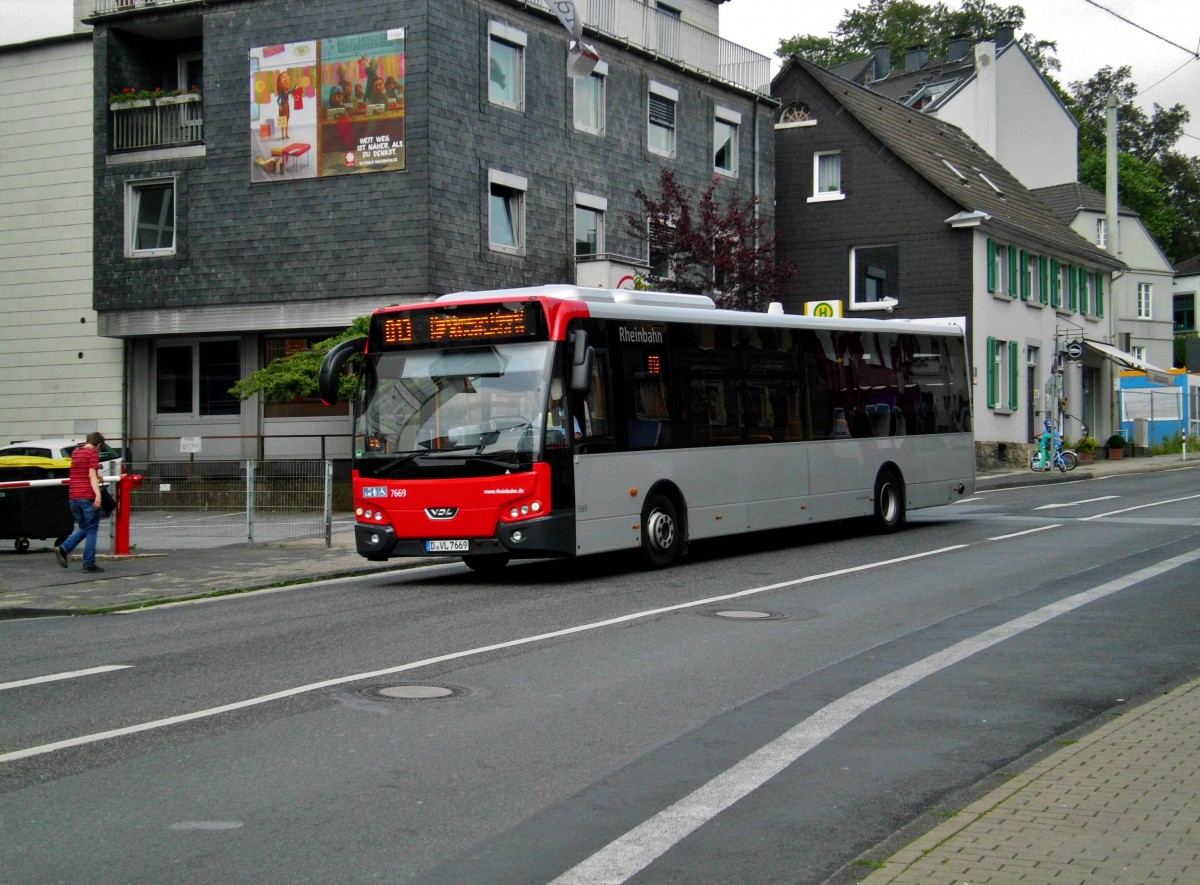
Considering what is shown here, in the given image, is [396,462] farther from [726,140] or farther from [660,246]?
[726,140]

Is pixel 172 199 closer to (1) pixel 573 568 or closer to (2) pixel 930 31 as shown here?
(1) pixel 573 568

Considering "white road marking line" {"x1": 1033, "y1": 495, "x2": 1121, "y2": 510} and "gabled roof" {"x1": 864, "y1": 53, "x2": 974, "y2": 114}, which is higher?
"gabled roof" {"x1": 864, "y1": 53, "x2": 974, "y2": 114}

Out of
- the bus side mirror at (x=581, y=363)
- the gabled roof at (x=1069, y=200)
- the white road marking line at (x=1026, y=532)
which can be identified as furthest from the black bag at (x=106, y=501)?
the gabled roof at (x=1069, y=200)

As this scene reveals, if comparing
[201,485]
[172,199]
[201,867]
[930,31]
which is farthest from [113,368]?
[930,31]

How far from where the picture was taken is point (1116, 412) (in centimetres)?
5447

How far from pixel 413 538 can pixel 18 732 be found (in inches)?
309

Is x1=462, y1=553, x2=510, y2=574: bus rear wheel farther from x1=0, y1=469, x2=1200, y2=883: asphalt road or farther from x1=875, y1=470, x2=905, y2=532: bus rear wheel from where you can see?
x1=875, y1=470, x2=905, y2=532: bus rear wheel

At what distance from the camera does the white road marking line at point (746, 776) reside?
17.6 feet

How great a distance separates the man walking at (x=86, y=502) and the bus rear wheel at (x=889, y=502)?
10544 mm

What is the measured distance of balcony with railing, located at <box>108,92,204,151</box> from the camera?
30625 mm

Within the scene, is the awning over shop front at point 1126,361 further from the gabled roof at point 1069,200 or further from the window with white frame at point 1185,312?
the window with white frame at point 1185,312

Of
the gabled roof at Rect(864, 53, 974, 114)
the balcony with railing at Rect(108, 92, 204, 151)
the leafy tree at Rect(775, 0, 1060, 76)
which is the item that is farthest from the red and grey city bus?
the leafy tree at Rect(775, 0, 1060, 76)

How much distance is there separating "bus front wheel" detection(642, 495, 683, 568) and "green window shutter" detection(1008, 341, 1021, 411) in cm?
3001

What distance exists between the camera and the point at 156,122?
31078 mm
